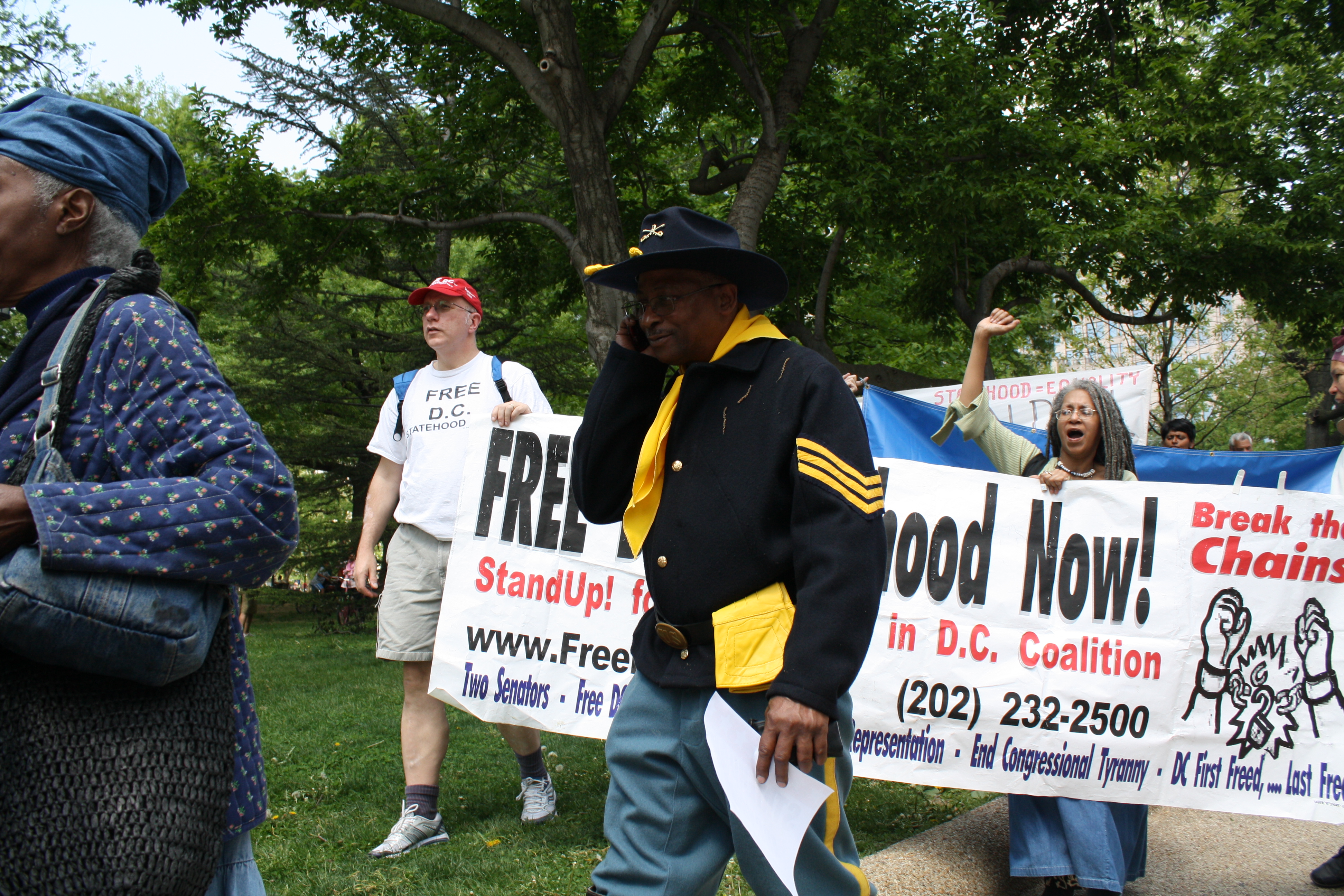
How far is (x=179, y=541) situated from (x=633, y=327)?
4.61 ft

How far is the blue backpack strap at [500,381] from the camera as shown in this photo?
195 inches

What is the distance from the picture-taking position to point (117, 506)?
61.9 inches

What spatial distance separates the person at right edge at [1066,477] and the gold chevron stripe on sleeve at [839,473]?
219 cm

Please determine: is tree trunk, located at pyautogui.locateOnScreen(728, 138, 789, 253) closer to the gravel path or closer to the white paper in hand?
the gravel path

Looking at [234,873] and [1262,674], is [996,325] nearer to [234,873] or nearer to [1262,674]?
[1262,674]

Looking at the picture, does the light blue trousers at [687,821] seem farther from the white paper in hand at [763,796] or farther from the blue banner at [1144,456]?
the blue banner at [1144,456]

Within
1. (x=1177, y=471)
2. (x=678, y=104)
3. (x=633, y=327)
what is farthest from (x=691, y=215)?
(x=678, y=104)

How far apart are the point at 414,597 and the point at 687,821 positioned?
271 cm

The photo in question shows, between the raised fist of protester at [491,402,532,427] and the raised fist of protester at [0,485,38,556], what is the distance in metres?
3.31

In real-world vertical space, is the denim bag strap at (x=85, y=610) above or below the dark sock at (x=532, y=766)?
above

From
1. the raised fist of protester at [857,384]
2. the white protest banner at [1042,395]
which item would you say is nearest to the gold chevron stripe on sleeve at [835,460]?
the raised fist of protester at [857,384]

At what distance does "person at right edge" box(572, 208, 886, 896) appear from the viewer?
86.6 inches

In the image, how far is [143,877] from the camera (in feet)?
5.07

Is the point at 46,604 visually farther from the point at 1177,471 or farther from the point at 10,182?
the point at 1177,471
